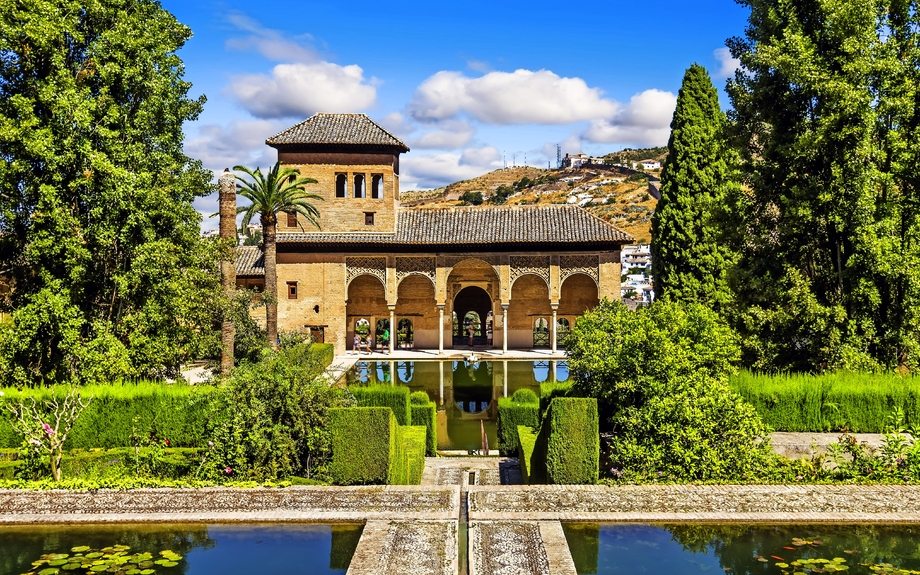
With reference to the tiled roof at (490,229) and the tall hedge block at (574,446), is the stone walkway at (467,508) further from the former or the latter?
the tiled roof at (490,229)

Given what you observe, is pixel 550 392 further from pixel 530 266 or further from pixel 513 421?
pixel 530 266

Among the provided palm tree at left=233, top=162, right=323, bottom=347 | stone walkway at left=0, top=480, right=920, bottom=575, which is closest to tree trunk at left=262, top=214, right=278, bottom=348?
palm tree at left=233, top=162, right=323, bottom=347

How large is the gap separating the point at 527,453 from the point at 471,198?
90.3m

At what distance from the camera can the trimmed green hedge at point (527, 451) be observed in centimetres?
1101

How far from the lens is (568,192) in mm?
94625

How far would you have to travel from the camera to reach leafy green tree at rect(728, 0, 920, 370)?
12.6 meters

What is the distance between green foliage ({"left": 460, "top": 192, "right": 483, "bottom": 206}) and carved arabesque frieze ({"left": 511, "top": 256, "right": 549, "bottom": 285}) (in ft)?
216

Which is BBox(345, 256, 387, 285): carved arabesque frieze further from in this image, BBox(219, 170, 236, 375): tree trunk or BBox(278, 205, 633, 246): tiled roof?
BBox(219, 170, 236, 375): tree trunk

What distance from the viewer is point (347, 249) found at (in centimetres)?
3127

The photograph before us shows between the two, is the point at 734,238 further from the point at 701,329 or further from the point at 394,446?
the point at 394,446

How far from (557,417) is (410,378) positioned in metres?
16.3

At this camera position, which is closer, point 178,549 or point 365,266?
point 178,549

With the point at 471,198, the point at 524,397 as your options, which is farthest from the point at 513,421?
the point at 471,198

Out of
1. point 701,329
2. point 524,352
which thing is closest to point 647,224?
point 524,352
